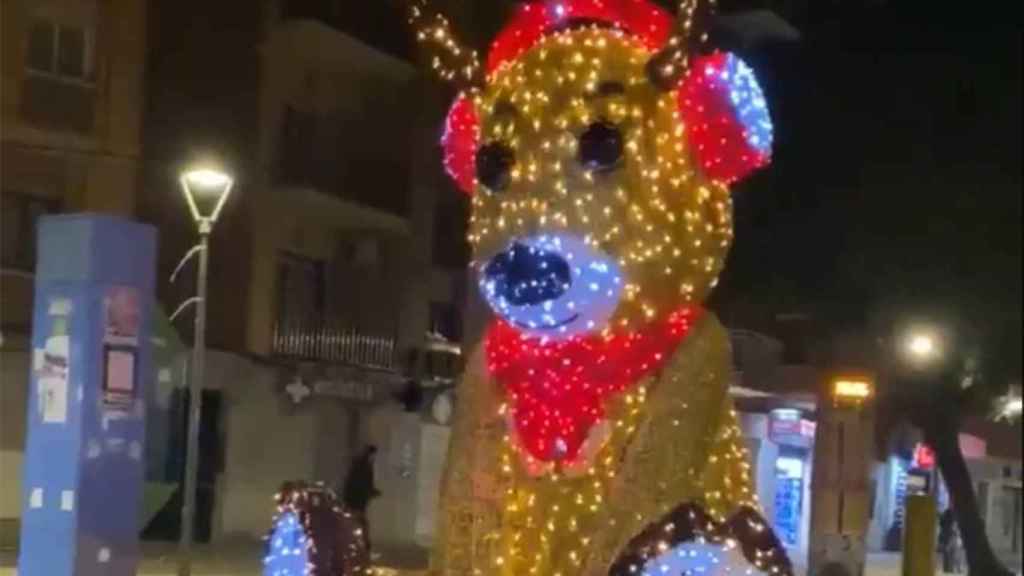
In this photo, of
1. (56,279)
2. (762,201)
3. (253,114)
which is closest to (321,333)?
(253,114)

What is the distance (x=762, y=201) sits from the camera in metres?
20.2

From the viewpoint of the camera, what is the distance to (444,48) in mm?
7172

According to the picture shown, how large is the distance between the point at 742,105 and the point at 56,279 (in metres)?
6.72

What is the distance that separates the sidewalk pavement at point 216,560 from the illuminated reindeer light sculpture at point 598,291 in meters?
8.70

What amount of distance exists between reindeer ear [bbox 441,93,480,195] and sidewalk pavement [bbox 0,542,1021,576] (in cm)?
842

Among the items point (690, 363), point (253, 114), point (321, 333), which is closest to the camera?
point (690, 363)

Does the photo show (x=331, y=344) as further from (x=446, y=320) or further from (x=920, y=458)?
(x=920, y=458)

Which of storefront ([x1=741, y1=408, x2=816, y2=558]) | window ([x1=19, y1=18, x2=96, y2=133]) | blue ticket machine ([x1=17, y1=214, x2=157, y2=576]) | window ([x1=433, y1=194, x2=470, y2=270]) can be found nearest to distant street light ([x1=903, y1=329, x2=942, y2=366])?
storefront ([x1=741, y1=408, x2=816, y2=558])

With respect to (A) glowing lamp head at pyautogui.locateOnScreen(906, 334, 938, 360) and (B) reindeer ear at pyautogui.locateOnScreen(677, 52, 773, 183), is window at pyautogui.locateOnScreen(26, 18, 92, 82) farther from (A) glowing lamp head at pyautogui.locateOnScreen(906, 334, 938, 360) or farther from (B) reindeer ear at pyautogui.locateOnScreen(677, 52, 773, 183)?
(B) reindeer ear at pyautogui.locateOnScreen(677, 52, 773, 183)

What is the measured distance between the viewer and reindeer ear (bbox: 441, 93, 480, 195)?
720 centimetres

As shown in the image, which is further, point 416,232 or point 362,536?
point 416,232

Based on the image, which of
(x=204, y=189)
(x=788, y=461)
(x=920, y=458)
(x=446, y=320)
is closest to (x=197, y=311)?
(x=204, y=189)

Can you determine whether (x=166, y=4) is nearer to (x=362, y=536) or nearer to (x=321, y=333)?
(x=321, y=333)

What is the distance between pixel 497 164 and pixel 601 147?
0.41 meters
